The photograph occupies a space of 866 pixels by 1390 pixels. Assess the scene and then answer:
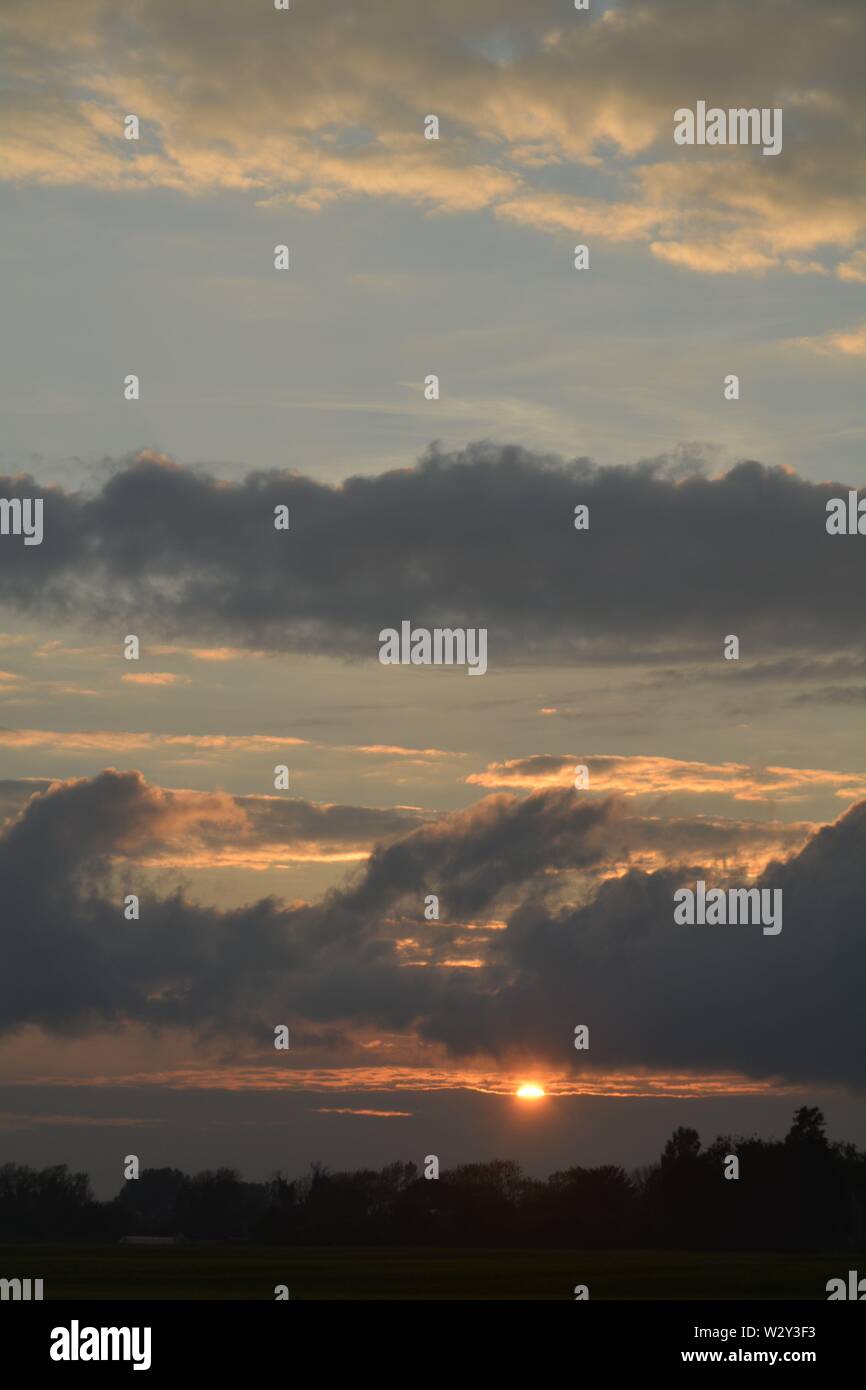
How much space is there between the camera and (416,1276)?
149 m

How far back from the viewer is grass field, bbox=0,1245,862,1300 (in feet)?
420

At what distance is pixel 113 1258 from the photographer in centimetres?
19250

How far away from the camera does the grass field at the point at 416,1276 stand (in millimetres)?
128000

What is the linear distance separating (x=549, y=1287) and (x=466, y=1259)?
55668 mm
